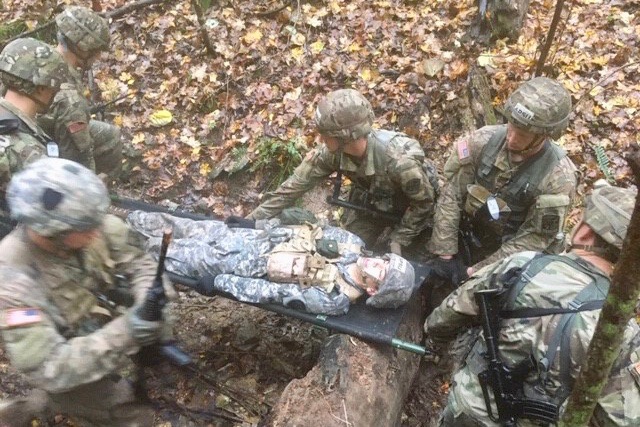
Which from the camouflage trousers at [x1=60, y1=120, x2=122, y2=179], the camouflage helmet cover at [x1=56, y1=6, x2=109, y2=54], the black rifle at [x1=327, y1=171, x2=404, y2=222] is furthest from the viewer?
the camouflage trousers at [x1=60, y1=120, x2=122, y2=179]

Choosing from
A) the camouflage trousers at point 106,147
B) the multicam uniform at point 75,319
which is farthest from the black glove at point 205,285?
the camouflage trousers at point 106,147

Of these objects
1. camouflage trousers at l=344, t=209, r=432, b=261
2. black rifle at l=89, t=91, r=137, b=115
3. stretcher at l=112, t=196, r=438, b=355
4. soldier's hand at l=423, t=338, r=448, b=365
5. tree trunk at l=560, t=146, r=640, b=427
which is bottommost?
soldier's hand at l=423, t=338, r=448, b=365

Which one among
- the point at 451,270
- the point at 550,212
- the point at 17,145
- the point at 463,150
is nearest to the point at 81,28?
the point at 17,145

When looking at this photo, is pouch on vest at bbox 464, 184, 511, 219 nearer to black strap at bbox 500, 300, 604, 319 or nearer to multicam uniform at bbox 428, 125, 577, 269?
multicam uniform at bbox 428, 125, 577, 269

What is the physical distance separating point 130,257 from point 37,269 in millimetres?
588

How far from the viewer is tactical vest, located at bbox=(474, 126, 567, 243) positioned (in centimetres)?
401

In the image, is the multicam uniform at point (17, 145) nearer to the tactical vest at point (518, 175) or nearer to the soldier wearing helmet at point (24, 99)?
the soldier wearing helmet at point (24, 99)

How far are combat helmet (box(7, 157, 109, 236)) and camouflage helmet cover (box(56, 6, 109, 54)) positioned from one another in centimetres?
314

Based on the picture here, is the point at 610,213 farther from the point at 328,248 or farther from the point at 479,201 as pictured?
the point at 328,248

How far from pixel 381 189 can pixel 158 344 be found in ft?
8.19

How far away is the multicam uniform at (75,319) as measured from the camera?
2.57 meters

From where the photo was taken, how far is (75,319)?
295 cm

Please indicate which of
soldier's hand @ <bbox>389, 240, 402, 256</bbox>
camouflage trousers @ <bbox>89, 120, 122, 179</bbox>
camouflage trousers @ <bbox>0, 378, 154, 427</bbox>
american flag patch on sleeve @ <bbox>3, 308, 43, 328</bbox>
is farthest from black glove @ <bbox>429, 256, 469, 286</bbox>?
camouflage trousers @ <bbox>89, 120, 122, 179</bbox>

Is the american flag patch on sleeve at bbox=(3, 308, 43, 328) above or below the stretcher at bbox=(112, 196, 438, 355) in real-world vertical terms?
above
